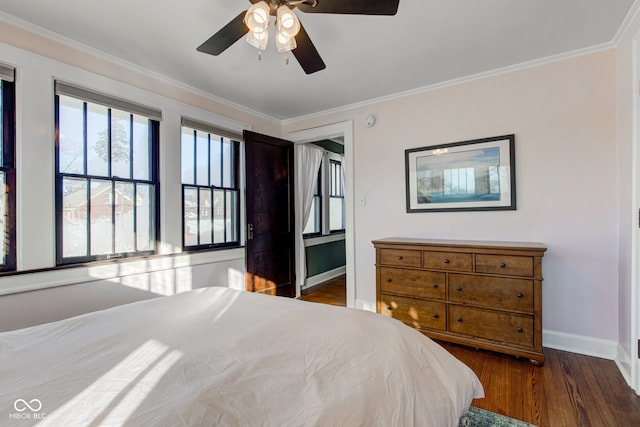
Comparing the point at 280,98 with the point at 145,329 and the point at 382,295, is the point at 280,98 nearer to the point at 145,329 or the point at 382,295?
the point at 382,295

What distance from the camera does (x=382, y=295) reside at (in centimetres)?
287

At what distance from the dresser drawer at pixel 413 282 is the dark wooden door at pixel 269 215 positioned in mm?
1508

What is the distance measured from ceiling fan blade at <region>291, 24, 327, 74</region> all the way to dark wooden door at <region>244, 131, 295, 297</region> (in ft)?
5.37

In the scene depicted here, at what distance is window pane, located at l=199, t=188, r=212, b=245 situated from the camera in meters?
3.26

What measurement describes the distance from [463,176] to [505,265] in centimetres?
98

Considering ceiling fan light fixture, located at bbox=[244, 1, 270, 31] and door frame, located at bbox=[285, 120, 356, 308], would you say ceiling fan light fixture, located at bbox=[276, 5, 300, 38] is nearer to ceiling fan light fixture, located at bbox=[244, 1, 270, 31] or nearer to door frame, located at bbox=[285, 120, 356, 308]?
ceiling fan light fixture, located at bbox=[244, 1, 270, 31]

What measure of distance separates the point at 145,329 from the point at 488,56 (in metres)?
3.16

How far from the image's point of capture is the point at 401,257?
9.11 ft

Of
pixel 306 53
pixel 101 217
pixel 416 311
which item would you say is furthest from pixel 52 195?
pixel 416 311

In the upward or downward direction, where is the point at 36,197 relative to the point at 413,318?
upward

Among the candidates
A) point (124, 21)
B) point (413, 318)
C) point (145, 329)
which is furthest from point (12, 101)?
point (413, 318)

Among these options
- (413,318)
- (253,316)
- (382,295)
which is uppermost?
(253,316)

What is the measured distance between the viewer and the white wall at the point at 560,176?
239cm

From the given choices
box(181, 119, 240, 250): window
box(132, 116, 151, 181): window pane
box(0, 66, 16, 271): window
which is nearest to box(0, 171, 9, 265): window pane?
box(0, 66, 16, 271): window
